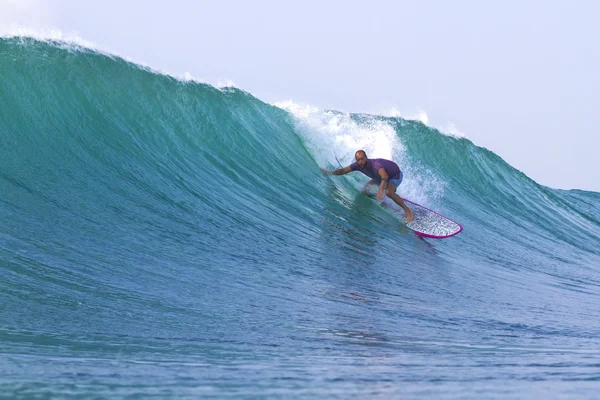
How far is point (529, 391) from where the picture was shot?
8.68 ft

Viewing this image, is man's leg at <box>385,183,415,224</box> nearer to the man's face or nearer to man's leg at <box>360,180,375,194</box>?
the man's face

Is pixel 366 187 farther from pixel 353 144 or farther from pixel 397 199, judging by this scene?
pixel 353 144

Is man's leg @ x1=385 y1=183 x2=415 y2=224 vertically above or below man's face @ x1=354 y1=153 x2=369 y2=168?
below

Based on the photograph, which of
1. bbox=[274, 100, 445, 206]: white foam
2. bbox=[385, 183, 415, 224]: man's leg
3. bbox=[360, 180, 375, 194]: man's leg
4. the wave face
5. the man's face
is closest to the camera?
the wave face

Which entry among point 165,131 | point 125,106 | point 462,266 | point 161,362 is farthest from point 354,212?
point 161,362

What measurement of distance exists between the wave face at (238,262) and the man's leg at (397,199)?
0.34 meters

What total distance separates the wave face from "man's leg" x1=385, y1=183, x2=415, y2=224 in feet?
1.12

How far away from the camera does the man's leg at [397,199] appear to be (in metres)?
9.85

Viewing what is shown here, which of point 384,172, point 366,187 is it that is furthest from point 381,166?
point 366,187

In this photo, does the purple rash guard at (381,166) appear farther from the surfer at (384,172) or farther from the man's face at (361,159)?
the man's face at (361,159)

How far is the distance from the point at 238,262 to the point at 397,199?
4.24 meters

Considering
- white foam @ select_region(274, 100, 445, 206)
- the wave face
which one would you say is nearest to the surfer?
the wave face

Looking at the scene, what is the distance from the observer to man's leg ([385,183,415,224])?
32.3ft

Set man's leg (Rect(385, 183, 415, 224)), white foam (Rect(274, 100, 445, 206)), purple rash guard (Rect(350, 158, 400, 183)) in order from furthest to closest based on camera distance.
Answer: white foam (Rect(274, 100, 445, 206))
man's leg (Rect(385, 183, 415, 224))
purple rash guard (Rect(350, 158, 400, 183))
